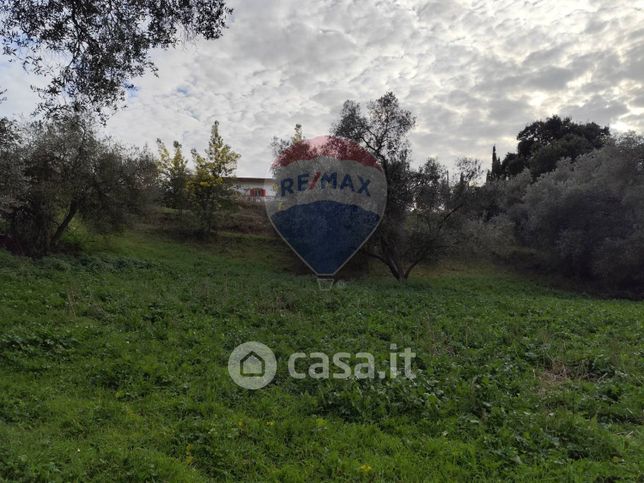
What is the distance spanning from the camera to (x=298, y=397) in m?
5.99

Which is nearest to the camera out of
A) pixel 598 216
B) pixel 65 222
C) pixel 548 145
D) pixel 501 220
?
pixel 65 222

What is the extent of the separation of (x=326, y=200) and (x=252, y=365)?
11.7 m

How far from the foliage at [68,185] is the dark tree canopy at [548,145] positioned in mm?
31904

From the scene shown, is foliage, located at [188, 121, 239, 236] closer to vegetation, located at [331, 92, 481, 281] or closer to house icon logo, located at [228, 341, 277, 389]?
vegetation, located at [331, 92, 481, 281]

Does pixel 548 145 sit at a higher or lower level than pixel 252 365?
higher

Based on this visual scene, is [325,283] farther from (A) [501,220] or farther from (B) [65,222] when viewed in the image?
(A) [501,220]

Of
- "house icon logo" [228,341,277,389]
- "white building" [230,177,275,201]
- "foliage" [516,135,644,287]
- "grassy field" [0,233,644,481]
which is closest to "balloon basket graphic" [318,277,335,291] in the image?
"grassy field" [0,233,644,481]

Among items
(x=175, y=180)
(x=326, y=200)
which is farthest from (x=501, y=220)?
(x=175, y=180)

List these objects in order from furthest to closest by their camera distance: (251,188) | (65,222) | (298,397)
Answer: (251,188) → (65,222) → (298,397)

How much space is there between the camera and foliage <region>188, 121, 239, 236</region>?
2835 centimetres

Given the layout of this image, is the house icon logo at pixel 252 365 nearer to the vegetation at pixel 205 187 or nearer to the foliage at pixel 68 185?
the foliage at pixel 68 185

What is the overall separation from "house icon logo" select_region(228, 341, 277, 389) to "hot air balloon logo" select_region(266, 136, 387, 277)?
770 cm

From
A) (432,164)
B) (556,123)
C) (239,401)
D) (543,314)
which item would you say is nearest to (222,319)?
(239,401)

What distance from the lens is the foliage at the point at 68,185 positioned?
17141mm
